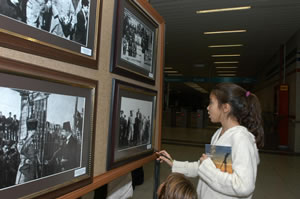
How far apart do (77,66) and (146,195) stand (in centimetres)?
303

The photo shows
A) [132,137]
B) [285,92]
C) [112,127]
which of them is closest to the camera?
[112,127]

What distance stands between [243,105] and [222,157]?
37 centimetres

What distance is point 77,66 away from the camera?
37.8 inches

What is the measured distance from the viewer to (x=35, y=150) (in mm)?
785

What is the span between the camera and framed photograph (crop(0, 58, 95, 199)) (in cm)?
70

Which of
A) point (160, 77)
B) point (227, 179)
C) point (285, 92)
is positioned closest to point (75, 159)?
point (227, 179)

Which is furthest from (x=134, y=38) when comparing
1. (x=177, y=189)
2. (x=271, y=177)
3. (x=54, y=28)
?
(x=271, y=177)

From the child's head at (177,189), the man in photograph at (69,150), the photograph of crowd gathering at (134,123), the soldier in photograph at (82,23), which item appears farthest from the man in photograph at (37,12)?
the child's head at (177,189)

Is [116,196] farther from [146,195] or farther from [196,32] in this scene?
[196,32]

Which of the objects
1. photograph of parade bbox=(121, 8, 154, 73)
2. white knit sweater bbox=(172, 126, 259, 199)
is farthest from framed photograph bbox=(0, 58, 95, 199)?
white knit sweater bbox=(172, 126, 259, 199)

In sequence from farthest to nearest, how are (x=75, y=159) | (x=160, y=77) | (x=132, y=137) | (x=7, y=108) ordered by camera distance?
(x=160, y=77) < (x=132, y=137) < (x=75, y=159) < (x=7, y=108)

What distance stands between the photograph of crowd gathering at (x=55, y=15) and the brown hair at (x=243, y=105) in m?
0.93

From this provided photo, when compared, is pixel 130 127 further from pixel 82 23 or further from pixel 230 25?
pixel 230 25

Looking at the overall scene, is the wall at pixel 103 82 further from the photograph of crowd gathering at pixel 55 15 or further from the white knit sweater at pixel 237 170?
the white knit sweater at pixel 237 170
